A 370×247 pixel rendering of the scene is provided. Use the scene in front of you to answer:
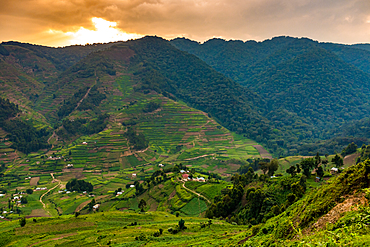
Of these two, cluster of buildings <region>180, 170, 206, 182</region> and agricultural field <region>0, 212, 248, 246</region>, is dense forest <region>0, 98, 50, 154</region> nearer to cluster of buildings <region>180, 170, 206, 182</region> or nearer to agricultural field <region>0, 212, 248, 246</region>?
cluster of buildings <region>180, 170, 206, 182</region>

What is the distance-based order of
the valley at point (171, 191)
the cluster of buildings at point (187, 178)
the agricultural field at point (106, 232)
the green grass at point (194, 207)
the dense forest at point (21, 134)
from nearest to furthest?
the valley at point (171, 191) < the agricultural field at point (106, 232) < the green grass at point (194, 207) < the cluster of buildings at point (187, 178) < the dense forest at point (21, 134)

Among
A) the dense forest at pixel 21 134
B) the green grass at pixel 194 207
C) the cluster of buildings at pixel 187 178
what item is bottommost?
the green grass at pixel 194 207

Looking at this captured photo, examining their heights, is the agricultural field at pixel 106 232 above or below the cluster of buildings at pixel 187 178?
above

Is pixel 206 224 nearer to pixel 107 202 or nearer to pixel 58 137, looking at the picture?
pixel 107 202

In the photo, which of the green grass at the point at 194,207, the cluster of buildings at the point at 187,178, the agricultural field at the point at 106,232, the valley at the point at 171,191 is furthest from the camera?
the cluster of buildings at the point at 187,178

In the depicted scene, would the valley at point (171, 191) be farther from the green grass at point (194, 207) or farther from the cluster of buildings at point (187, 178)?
the cluster of buildings at point (187, 178)

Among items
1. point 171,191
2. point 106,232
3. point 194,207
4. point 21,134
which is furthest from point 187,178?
point 21,134

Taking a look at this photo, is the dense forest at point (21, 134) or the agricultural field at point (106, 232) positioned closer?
the agricultural field at point (106, 232)

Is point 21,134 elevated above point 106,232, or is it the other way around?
point 21,134

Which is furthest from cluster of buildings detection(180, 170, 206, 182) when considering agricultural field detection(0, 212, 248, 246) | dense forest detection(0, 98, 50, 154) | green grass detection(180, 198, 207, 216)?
dense forest detection(0, 98, 50, 154)

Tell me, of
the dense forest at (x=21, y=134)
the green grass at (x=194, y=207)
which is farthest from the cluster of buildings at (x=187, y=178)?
the dense forest at (x=21, y=134)

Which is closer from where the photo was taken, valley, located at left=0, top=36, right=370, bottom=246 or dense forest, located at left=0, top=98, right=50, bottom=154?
valley, located at left=0, top=36, right=370, bottom=246

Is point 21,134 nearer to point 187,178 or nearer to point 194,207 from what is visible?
point 187,178

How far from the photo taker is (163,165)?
158 meters
